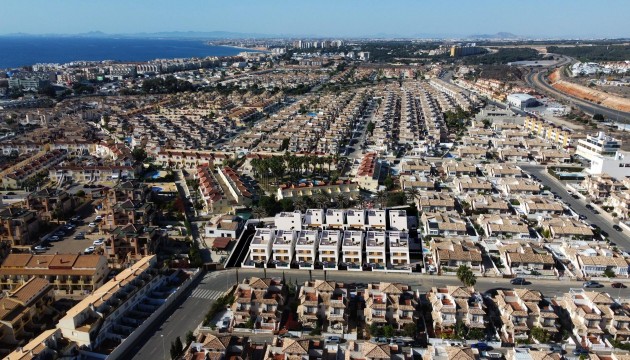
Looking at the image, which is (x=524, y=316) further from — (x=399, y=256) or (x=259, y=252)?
(x=259, y=252)

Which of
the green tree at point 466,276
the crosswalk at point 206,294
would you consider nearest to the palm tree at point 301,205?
the crosswalk at point 206,294

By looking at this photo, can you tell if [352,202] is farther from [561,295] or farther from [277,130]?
[277,130]

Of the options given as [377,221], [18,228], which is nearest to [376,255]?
[377,221]

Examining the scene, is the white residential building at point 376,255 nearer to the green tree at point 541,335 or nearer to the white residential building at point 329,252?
the white residential building at point 329,252

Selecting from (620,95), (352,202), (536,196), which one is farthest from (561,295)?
(620,95)

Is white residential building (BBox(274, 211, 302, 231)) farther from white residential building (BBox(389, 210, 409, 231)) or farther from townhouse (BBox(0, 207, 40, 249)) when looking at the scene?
townhouse (BBox(0, 207, 40, 249))
